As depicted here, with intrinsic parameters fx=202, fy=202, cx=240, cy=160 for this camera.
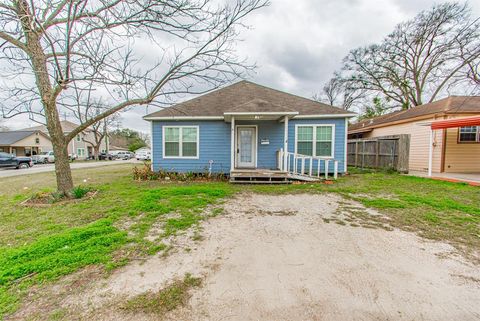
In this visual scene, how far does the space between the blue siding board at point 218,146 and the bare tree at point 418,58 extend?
14.1 meters

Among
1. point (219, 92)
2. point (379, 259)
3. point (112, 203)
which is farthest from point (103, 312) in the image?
point (219, 92)

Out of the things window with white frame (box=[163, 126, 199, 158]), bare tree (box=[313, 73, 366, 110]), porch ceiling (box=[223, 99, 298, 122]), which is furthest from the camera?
bare tree (box=[313, 73, 366, 110])

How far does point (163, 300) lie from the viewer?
1891 millimetres

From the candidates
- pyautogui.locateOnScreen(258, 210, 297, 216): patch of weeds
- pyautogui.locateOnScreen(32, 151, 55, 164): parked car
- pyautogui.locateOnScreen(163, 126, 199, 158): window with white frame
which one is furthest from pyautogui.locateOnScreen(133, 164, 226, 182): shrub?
pyautogui.locateOnScreen(32, 151, 55, 164): parked car

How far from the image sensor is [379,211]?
4.52 metres

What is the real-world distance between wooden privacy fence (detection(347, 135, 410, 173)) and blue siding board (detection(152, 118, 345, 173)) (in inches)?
116

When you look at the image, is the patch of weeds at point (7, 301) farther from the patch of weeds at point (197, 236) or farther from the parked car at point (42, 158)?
the parked car at point (42, 158)

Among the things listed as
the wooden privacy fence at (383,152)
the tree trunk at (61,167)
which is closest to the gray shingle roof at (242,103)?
the wooden privacy fence at (383,152)

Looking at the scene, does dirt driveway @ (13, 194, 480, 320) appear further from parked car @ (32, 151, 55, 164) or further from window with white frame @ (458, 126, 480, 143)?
parked car @ (32, 151, 55, 164)

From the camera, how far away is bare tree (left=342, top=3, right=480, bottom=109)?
15570 millimetres


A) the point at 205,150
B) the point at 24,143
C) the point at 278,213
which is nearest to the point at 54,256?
the point at 278,213

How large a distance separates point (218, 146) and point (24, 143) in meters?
36.0

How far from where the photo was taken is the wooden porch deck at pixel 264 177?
7.75 metres

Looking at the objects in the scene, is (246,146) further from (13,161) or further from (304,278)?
(13,161)
